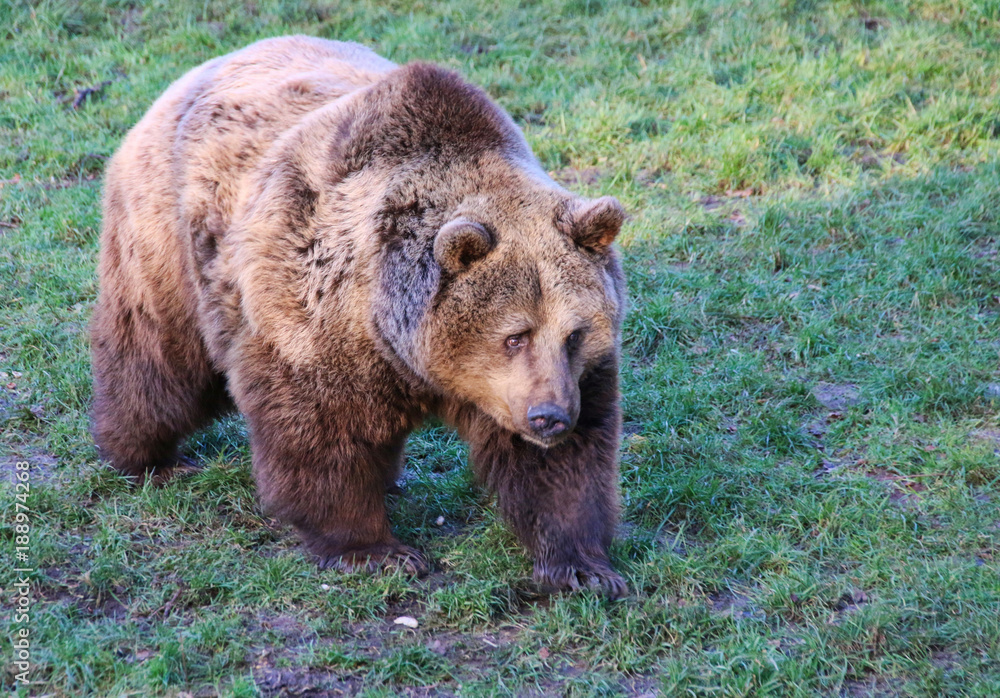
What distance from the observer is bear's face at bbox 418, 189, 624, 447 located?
4.32 metres

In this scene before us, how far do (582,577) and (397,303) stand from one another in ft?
4.96

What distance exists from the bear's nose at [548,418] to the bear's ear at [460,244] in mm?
701

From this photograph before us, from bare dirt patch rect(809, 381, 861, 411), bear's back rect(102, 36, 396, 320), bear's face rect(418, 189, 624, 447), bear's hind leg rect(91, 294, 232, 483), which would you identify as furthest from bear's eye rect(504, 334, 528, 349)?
bare dirt patch rect(809, 381, 861, 411)

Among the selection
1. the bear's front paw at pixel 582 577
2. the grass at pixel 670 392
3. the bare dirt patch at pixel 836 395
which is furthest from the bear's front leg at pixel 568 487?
the bare dirt patch at pixel 836 395

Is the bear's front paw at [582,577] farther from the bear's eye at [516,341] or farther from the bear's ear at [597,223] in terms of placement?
the bear's ear at [597,223]

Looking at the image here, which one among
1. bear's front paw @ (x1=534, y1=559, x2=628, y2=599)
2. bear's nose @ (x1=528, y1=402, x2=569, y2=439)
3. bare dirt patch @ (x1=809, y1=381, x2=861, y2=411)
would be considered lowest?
bear's front paw @ (x1=534, y1=559, x2=628, y2=599)

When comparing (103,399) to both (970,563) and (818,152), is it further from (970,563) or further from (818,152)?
(818,152)

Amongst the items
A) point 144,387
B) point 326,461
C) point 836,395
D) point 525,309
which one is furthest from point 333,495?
point 836,395

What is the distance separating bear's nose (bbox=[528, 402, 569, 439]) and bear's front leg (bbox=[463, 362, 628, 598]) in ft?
1.54

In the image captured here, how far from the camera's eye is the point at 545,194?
15.3 ft

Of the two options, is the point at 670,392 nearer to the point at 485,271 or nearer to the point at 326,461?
the point at 485,271

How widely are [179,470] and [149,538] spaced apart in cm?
72

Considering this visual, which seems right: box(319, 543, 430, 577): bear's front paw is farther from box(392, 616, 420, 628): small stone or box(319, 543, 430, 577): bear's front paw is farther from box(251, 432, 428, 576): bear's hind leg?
box(392, 616, 420, 628): small stone

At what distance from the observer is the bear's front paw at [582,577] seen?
15.2 feet
